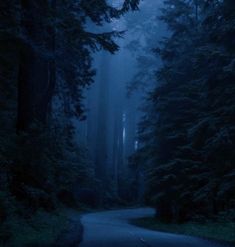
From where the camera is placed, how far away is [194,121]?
2412 centimetres

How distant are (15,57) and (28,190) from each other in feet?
12.2

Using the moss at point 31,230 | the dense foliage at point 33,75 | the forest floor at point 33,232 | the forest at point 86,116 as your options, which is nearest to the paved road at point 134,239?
the forest at point 86,116

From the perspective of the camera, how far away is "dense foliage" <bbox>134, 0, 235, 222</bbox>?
17484 mm

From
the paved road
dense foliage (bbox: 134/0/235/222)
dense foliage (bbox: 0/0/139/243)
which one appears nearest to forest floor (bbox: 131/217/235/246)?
the paved road

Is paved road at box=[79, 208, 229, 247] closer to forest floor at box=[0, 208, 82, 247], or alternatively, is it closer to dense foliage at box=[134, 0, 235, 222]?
forest floor at box=[0, 208, 82, 247]

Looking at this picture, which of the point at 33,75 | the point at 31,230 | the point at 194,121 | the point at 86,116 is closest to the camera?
the point at 31,230

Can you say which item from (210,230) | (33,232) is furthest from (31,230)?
(210,230)

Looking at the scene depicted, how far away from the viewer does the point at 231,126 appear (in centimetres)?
1650

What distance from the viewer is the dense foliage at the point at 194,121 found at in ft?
57.4

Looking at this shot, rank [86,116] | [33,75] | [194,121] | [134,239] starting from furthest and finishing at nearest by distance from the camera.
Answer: [194,121] < [86,116] < [134,239] < [33,75]

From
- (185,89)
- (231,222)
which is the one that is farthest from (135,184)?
(231,222)

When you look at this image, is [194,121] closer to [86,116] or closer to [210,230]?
[86,116]

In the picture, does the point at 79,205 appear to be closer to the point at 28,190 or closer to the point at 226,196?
the point at 226,196

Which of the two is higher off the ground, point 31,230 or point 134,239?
point 31,230
